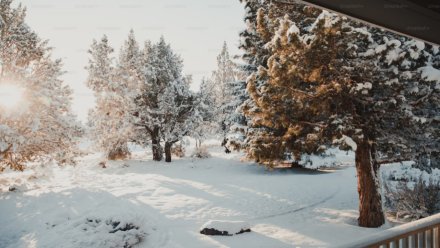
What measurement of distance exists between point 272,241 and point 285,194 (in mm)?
7138

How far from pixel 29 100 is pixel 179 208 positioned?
10320 mm

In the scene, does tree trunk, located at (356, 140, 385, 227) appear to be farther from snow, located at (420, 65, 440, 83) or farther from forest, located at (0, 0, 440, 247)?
snow, located at (420, 65, 440, 83)

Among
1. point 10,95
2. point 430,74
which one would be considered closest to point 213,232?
point 430,74

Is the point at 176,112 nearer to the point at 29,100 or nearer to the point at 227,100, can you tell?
the point at 227,100

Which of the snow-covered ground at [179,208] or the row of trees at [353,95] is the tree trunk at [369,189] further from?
the snow-covered ground at [179,208]

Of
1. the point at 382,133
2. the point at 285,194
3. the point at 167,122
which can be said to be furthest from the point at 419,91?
the point at 167,122

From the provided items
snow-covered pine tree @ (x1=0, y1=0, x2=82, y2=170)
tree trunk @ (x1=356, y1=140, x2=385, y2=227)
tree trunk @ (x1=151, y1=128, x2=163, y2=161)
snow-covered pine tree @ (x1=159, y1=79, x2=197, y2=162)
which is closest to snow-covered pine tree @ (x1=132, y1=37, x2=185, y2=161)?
tree trunk @ (x1=151, y1=128, x2=163, y2=161)

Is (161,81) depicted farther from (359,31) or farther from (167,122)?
(359,31)

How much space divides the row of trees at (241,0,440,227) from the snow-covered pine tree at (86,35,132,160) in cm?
2203

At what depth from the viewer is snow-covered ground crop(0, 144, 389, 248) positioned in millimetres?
10602

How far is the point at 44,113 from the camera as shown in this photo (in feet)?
64.4

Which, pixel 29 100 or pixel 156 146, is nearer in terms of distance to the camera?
pixel 29 100

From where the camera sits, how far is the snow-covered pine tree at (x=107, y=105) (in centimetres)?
3117

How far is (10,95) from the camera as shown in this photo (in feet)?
58.2
